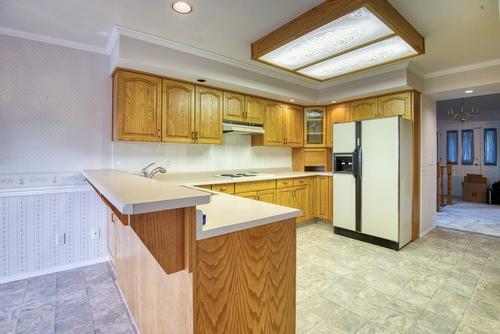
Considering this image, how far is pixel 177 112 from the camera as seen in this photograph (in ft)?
10.3

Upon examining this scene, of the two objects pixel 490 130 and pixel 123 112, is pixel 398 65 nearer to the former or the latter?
pixel 123 112

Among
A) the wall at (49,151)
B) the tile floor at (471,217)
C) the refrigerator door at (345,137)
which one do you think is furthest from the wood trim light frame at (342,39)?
the tile floor at (471,217)

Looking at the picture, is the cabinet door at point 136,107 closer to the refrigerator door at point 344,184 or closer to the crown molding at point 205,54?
the crown molding at point 205,54

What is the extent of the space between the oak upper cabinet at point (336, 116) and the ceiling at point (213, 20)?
1.51 metres

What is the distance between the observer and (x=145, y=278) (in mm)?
1524

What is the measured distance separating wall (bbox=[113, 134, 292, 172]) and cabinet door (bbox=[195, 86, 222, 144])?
347 millimetres

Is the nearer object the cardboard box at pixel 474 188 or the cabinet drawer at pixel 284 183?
the cabinet drawer at pixel 284 183

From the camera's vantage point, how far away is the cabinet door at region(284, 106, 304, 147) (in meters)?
4.46

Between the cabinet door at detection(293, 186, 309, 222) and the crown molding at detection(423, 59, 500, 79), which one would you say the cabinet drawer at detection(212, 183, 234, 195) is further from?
the crown molding at detection(423, 59, 500, 79)

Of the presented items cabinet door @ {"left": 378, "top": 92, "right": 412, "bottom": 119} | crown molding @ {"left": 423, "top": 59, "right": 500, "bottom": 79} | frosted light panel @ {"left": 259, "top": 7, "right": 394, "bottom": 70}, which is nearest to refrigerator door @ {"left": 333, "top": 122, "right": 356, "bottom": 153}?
cabinet door @ {"left": 378, "top": 92, "right": 412, "bottom": 119}

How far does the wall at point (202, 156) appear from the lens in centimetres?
311

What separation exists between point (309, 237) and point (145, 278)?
2.78 metres

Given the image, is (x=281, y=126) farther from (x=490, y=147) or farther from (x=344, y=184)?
(x=490, y=147)

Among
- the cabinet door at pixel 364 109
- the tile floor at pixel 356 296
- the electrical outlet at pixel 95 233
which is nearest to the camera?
the tile floor at pixel 356 296
